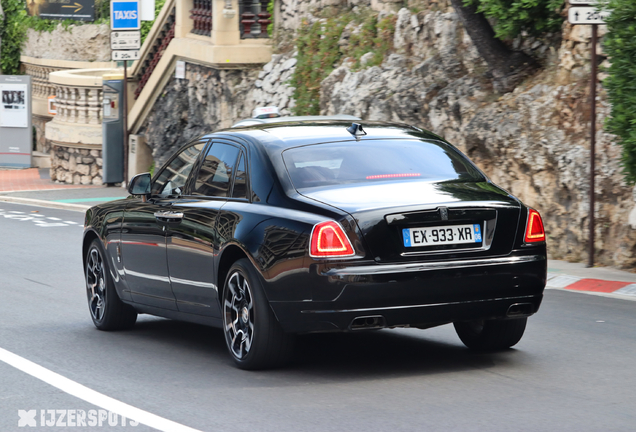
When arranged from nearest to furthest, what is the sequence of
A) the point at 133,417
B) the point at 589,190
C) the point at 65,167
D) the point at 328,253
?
the point at 133,417 < the point at 328,253 < the point at 589,190 < the point at 65,167

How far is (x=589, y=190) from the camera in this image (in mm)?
12820

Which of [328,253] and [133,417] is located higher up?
[328,253]

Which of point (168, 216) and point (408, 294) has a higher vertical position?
point (168, 216)

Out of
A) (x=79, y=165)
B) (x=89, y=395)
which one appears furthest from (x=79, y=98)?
(x=89, y=395)

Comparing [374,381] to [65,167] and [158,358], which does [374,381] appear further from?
[65,167]

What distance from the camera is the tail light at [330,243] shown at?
20.7ft

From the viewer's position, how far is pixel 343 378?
6.71 m

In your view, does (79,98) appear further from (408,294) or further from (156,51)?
(408,294)

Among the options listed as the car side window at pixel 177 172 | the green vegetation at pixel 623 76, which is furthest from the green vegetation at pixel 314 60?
the car side window at pixel 177 172

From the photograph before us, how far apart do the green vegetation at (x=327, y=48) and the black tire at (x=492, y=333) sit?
11945 mm

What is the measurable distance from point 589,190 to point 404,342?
18.4 feet

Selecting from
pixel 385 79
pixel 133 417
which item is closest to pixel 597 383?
pixel 133 417

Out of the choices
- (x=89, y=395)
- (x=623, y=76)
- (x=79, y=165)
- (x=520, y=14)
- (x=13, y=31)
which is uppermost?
(x=13, y=31)

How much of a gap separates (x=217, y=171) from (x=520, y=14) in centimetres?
767
